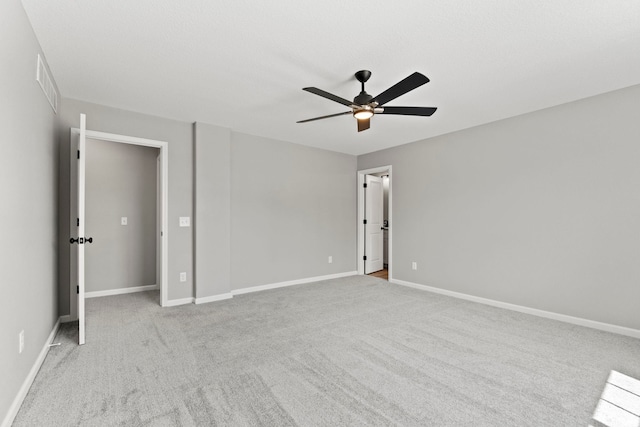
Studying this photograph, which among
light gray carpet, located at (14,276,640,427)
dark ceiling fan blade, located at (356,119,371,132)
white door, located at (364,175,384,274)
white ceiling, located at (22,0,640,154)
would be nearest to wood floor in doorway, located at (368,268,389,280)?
white door, located at (364,175,384,274)

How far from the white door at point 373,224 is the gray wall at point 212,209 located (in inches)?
113

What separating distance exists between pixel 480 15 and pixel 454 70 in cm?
71

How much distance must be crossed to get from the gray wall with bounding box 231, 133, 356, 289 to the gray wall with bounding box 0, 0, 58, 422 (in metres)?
2.27

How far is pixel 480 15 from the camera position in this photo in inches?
75.4

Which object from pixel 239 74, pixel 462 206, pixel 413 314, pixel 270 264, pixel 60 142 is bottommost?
pixel 413 314

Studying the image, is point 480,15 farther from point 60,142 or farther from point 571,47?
point 60,142

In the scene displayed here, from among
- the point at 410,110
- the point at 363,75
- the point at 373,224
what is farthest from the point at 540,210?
the point at 373,224

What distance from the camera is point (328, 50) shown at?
7.54 ft

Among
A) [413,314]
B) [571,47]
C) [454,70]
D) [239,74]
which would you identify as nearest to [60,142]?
[239,74]

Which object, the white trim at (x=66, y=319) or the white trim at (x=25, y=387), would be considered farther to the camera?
the white trim at (x=66, y=319)

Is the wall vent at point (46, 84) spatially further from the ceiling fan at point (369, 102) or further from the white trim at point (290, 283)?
the white trim at point (290, 283)

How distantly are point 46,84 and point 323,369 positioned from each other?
10.7ft

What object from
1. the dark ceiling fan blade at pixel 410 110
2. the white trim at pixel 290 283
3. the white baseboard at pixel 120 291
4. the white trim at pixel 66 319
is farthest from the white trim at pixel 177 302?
the dark ceiling fan blade at pixel 410 110

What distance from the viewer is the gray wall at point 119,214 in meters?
4.42
